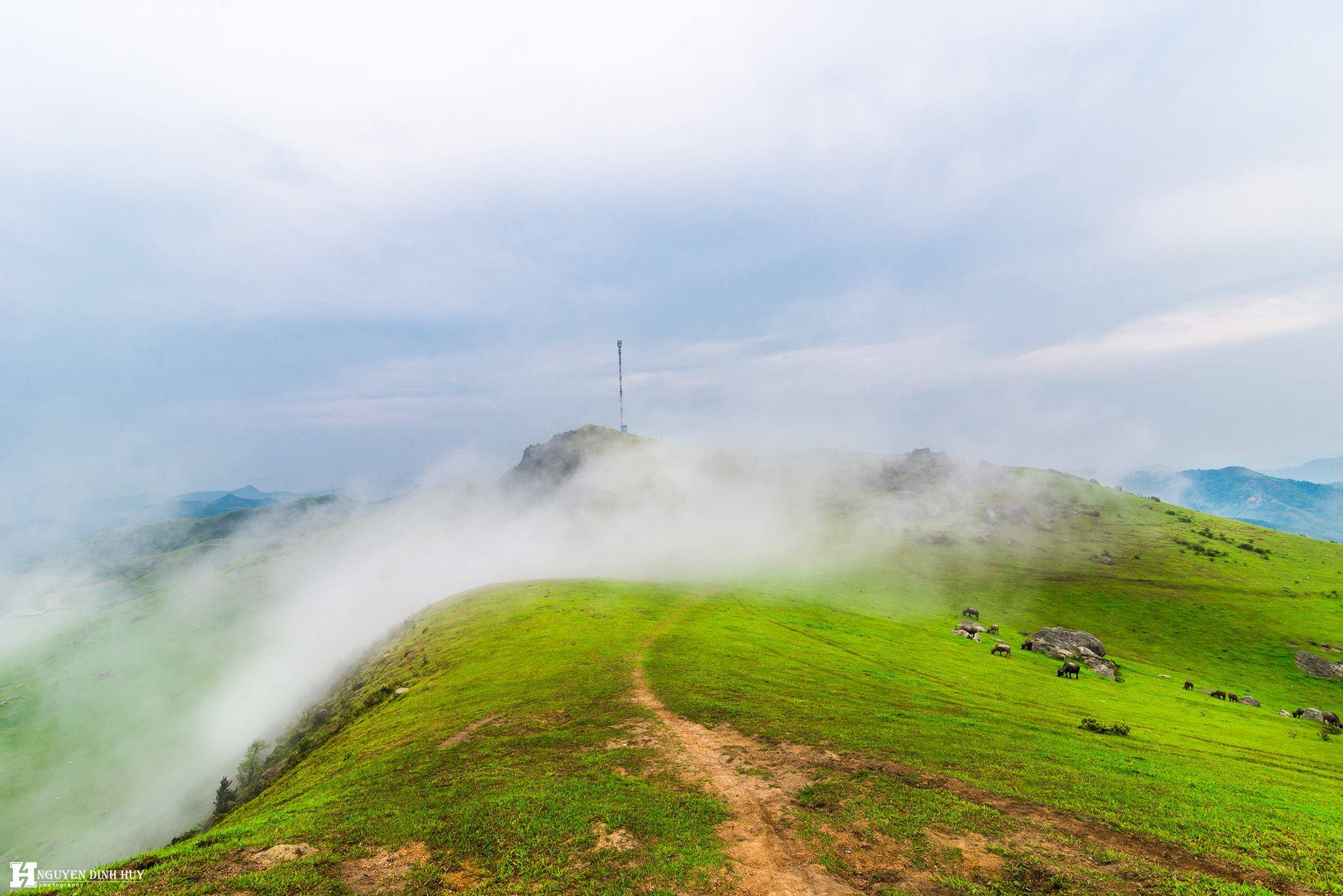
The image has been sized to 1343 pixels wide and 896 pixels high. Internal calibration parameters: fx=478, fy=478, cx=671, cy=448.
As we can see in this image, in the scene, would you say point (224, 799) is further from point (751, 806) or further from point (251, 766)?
point (751, 806)

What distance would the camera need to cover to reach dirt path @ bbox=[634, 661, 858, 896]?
19.2m

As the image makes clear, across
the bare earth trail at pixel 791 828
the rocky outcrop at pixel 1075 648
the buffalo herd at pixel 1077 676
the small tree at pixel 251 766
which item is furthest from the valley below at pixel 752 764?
the rocky outcrop at pixel 1075 648

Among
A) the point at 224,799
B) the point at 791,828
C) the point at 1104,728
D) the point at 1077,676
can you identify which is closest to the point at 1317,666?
the point at 1077,676

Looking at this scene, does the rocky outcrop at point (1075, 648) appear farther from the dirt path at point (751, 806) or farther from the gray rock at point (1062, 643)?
the dirt path at point (751, 806)

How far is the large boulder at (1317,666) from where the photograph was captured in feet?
292

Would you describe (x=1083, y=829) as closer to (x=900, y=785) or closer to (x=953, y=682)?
(x=900, y=785)

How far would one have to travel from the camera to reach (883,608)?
369 feet

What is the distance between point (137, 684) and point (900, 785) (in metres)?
279

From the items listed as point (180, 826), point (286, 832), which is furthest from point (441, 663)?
point (180, 826)

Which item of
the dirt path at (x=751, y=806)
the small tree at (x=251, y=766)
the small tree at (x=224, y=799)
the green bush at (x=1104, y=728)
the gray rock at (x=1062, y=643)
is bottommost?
the small tree at (x=251, y=766)

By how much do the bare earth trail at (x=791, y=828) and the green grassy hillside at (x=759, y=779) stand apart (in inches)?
5.2

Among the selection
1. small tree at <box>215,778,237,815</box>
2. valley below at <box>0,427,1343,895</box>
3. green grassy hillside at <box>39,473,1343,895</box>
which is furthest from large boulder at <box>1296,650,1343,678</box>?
small tree at <box>215,778,237,815</box>

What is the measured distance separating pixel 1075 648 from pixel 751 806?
296 feet

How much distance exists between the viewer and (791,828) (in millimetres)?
22578
